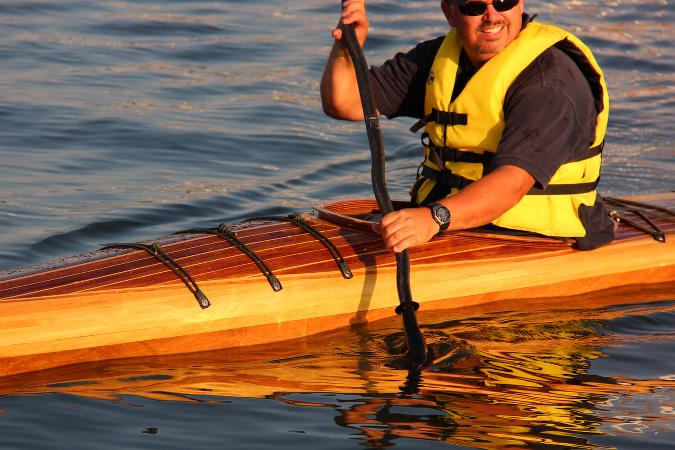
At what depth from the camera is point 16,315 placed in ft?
14.9

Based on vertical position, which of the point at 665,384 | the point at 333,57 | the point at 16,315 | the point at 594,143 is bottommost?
the point at 665,384

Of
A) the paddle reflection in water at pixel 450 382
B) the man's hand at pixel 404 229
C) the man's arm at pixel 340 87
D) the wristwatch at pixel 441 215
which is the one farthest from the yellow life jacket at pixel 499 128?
the man's hand at pixel 404 229

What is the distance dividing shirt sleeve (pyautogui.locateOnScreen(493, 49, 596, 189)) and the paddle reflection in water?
764 millimetres

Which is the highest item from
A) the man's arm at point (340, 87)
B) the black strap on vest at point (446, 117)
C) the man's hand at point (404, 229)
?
the man's arm at point (340, 87)

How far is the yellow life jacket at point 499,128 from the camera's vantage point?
5.04 metres

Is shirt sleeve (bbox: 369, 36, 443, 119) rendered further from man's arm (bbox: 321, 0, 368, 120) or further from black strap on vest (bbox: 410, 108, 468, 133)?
black strap on vest (bbox: 410, 108, 468, 133)

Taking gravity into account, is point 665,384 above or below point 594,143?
below

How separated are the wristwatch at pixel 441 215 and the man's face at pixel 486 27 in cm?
86

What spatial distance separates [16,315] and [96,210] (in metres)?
2.66

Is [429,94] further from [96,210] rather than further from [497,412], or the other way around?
[96,210]

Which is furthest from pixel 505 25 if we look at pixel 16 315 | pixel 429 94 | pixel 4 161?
pixel 4 161

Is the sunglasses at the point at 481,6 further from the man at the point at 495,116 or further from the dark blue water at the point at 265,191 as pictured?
the dark blue water at the point at 265,191

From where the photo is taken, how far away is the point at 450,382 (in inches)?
180

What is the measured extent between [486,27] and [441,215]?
3.10 feet
